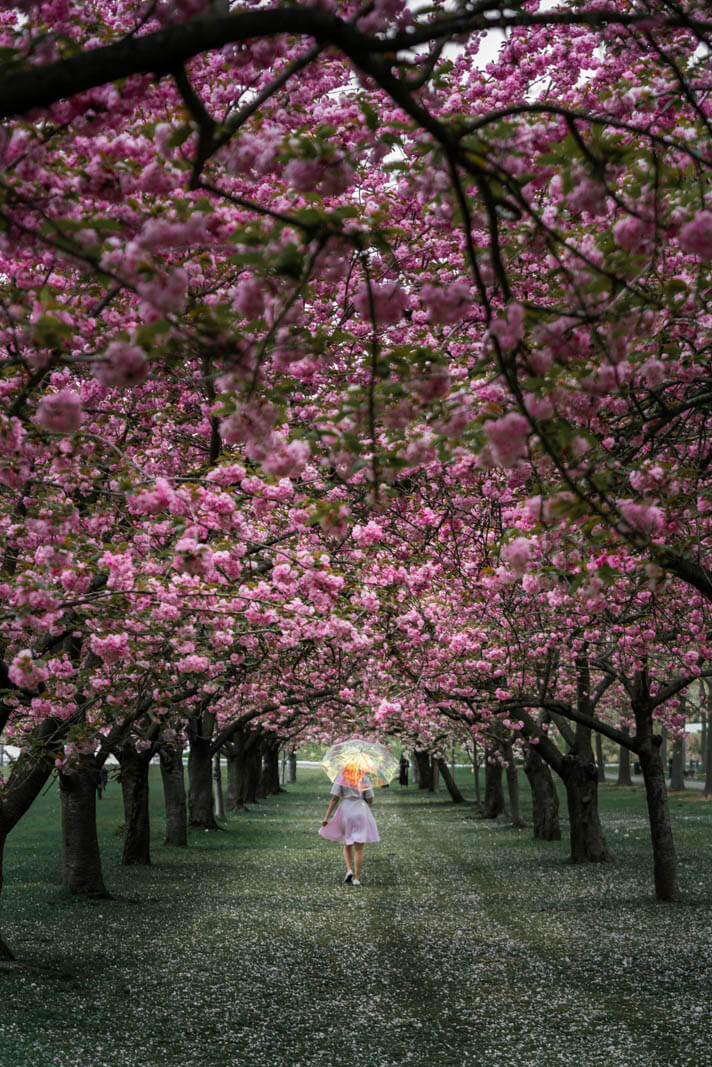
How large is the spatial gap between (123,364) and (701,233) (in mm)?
2209

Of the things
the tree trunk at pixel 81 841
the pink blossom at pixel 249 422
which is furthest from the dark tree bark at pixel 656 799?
the pink blossom at pixel 249 422

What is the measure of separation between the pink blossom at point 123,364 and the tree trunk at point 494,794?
32.1 meters

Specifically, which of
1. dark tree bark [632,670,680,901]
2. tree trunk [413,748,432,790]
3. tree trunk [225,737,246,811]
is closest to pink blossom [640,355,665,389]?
dark tree bark [632,670,680,901]

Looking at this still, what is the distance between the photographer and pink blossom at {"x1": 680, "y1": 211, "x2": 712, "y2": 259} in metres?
3.65

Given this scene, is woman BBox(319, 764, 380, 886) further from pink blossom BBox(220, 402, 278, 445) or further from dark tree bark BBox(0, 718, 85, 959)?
pink blossom BBox(220, 402, 278, 445)

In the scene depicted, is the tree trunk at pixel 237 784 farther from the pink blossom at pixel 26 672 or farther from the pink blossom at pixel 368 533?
the pink blossom at pixel 26 672

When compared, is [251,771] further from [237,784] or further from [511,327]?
[511,327]

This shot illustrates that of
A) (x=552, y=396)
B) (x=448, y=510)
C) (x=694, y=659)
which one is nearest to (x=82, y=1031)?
(x=448, y=510)

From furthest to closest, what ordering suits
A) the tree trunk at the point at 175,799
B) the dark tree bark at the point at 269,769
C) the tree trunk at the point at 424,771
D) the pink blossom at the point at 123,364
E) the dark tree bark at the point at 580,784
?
the tree trunk at the point at 424,771, the dark tree bark at the point at 269,769, the tree trunk at the point at 175,799, the dark tree bark at the point at 580,784, the pink blossom at the point at 123,364

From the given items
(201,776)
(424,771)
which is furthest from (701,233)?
(424,771)

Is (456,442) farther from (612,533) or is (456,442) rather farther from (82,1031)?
(82,1031)

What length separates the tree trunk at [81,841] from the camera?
14.6 meters

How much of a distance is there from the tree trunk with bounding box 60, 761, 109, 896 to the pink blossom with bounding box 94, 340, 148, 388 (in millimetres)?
12239

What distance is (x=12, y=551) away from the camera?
9133 millimetres
